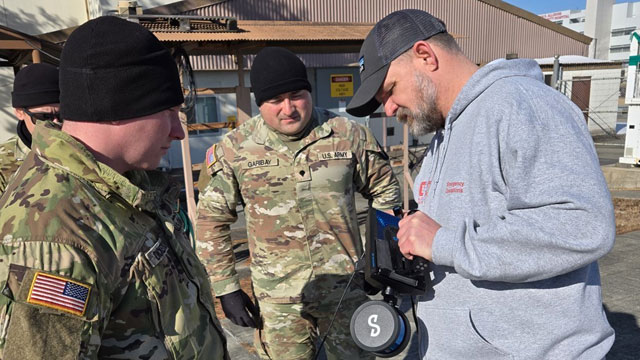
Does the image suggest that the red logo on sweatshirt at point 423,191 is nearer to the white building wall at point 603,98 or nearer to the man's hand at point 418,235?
the man's hand at point 418,235

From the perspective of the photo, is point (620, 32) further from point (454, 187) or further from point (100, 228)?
point (100, 228)

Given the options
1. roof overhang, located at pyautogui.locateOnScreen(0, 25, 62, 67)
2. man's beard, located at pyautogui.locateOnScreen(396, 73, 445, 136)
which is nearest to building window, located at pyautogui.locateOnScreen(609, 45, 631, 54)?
roof overhang, located at pyautogui.locateOnScreen(0, 25, 62, 67)

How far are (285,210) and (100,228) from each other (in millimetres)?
1379

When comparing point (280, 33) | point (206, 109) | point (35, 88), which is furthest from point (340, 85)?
point (35, 88)

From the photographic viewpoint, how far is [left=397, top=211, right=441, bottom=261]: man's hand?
1305mm

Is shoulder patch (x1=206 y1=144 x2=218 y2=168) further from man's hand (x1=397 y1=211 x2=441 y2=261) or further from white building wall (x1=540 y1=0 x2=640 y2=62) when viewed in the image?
white building wall (x1=540 y1=0 x2=640 y2=62)

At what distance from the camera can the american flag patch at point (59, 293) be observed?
3.05 feet

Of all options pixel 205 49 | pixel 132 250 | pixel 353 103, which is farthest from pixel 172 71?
pixel 205 49

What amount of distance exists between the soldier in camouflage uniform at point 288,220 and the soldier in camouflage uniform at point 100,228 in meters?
1.02

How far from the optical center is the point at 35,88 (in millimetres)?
2900

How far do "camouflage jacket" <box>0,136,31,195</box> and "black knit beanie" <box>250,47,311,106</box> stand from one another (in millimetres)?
1600

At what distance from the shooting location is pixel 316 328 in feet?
8.22

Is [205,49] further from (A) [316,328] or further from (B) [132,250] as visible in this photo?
Result: (B) [132,250]

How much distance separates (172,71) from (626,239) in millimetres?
6310
